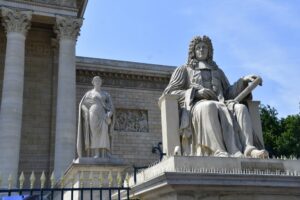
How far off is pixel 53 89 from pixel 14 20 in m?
4.21

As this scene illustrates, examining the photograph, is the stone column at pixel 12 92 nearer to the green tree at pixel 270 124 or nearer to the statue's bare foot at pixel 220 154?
the statue's bare foot at pixel 220 154

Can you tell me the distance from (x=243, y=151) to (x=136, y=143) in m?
17.4

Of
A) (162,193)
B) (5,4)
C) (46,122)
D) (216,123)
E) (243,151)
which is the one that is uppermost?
(5,4)

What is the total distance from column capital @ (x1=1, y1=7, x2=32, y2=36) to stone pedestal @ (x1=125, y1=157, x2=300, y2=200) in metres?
15.6

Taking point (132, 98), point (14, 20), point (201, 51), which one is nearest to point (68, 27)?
point (14, 20)

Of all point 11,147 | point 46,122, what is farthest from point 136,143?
point 11,147

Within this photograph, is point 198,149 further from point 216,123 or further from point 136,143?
point 136,143

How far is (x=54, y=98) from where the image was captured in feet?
69.4

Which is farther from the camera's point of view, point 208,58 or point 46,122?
point 46,122

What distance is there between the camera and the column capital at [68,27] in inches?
775

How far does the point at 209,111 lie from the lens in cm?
566

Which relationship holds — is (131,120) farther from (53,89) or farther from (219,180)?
(219,180)

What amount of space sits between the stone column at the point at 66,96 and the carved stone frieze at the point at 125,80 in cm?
366

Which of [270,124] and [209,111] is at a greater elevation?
[270,124]
